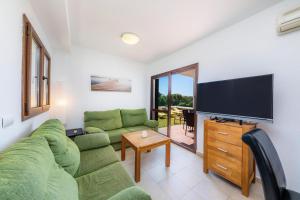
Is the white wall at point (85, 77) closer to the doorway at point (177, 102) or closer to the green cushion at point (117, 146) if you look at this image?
the doorway at point (177, 102)

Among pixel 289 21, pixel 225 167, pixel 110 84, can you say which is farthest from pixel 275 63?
pixel 110 84

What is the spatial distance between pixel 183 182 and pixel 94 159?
4.29 ft

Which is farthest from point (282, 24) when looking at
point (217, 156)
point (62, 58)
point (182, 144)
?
point (62, 58)

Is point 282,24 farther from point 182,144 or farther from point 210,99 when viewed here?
point 182,144

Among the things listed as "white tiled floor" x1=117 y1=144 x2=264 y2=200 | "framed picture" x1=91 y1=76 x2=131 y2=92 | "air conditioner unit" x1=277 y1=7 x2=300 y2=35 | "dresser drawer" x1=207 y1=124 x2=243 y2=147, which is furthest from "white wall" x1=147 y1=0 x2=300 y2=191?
"framed picture" x1=91 y1=76 x2=131 y2=92

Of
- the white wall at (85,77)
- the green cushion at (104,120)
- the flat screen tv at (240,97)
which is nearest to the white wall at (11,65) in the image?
the green cushion at (104,120)

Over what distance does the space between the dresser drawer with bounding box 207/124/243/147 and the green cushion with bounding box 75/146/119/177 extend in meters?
1.48

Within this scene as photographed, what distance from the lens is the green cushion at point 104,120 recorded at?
302cm

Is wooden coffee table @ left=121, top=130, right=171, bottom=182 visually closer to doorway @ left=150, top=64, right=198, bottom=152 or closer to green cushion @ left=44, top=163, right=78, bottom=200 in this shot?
doorway @ left=150, top=64, right=198, bottom=152

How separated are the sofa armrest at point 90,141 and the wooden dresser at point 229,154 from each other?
5.56 ft

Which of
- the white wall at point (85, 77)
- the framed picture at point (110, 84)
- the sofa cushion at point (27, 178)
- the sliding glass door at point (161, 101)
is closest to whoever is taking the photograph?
the sofa cushion at point (27, 178)

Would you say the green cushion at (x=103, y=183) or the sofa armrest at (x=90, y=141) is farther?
the sofa armrest at (x=90, y=141)

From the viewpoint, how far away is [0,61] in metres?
1.00

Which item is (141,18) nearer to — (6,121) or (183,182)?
(6,121)
